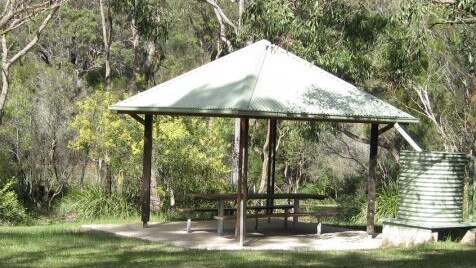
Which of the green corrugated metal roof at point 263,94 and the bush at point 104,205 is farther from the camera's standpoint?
the bush at point 104,205

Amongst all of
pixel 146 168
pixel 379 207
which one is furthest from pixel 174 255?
pixel 379 207

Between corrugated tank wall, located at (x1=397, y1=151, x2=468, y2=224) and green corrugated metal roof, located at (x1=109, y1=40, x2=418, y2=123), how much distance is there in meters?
1.15

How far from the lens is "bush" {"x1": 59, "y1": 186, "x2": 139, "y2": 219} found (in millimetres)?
18219

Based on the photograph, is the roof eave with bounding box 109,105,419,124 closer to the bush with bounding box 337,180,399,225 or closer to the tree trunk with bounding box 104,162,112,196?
the bush with bounding box 337,180,399,225

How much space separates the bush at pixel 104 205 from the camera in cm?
1822

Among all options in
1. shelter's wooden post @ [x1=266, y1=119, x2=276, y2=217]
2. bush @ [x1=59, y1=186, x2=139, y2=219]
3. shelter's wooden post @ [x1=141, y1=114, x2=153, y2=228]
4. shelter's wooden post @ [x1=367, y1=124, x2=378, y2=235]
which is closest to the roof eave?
shelter's wooden post @ [x1=367, y1=124, x2=378, y2=235]

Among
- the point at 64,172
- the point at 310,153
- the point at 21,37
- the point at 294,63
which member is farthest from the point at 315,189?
the point at 21,37

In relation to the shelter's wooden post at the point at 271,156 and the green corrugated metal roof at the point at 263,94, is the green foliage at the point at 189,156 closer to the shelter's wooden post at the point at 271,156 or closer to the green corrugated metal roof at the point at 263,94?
the shelter's wooden post at the point at 271,156

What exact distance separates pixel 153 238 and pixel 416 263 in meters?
4.59

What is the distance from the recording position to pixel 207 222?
1695 cm

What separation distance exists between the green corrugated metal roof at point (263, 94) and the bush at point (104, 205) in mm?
4344

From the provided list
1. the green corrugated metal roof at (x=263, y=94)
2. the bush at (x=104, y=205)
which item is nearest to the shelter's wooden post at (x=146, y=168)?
the green corrugated metal roof at (x=263, y=94)

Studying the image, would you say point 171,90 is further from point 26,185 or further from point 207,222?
point 26,185

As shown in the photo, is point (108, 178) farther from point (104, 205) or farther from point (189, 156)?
point (189, 156)
